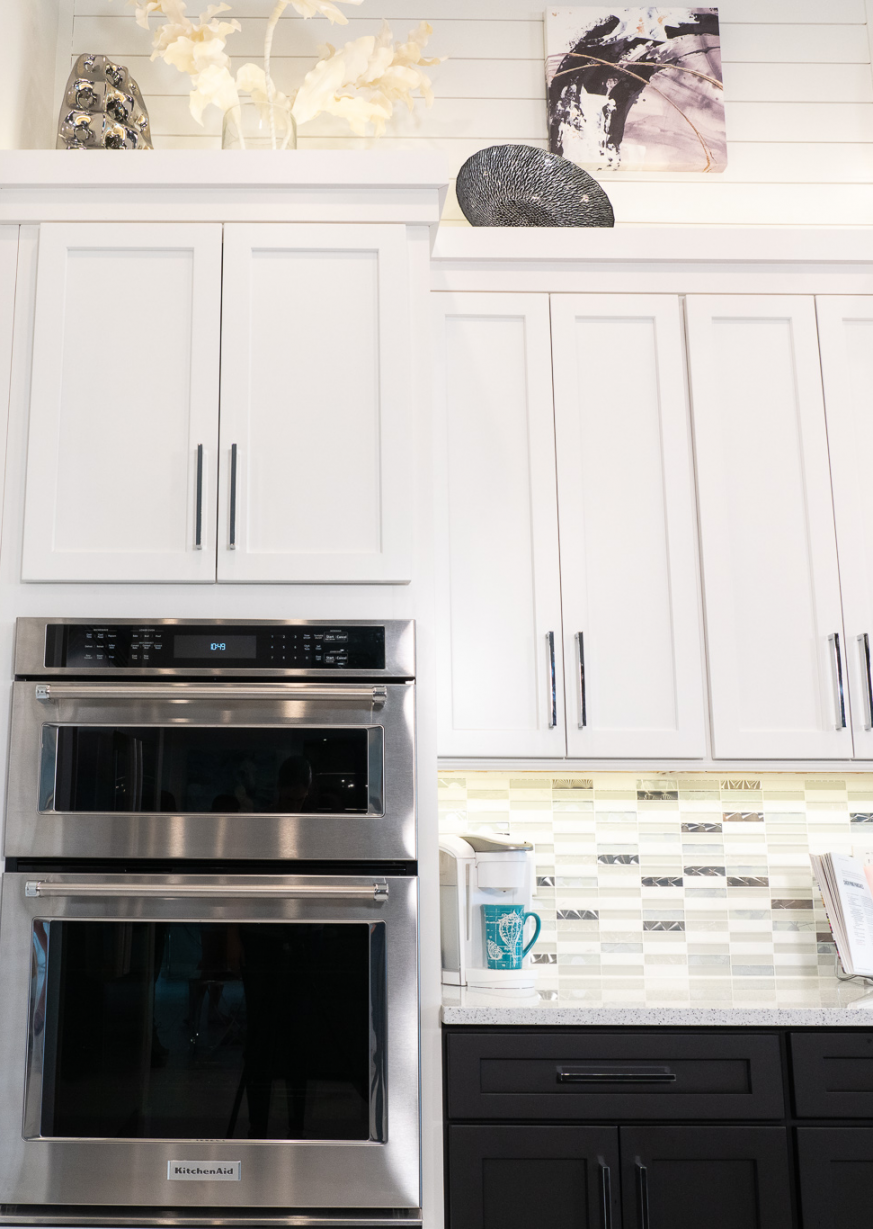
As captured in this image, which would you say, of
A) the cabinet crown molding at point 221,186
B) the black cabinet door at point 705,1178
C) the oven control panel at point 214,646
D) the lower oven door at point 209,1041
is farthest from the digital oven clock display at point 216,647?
the black cabinet door at point 705,1178

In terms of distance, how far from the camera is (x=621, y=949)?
2254 millimetres

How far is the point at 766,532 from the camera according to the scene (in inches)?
82.6

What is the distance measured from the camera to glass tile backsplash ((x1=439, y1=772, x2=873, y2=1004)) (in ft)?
7.39

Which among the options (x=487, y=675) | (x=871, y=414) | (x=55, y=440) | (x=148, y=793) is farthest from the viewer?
(x=871, y=414)

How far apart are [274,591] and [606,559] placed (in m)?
0.73

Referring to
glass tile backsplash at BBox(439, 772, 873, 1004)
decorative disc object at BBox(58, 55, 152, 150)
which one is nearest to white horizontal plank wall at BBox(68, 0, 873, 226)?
decorative disc object at BBox(58, 55, 152, 150)

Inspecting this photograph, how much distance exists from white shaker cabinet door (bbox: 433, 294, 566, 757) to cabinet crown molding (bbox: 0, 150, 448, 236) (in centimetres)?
30

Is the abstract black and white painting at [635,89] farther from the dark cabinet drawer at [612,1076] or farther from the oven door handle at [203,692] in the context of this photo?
the dark cabinet drawer at [612,1076]

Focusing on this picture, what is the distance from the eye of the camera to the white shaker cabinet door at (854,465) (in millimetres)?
2047

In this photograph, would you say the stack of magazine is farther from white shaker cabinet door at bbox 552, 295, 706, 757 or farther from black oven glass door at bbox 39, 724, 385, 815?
Answer: black oven glass door at bbox 39, 724, 385, 815

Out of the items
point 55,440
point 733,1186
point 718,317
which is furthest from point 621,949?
point 55,440

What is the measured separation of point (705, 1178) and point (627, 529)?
124 centimetres

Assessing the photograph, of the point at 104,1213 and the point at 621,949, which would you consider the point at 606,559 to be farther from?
the point at 104,1213

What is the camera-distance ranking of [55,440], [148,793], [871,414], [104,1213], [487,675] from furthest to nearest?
1. [871,414]
2. [487,675]
3. [55,440]
4. [148,793]
5. [104,1213]
